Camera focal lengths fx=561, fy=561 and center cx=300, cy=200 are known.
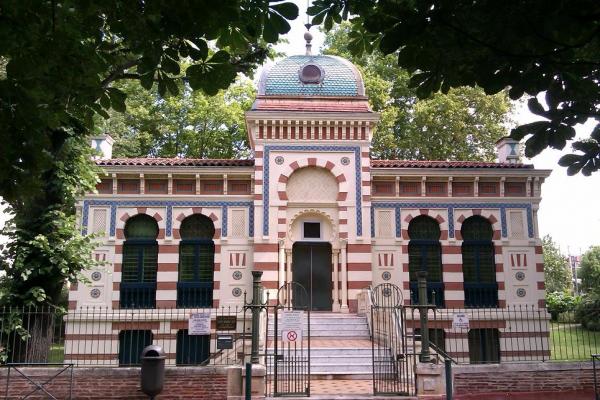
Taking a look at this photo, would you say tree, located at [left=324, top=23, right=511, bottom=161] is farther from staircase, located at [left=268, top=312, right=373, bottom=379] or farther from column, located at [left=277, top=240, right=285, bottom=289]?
staircase, located at [left=268, top=312, right=373, bottom=379]

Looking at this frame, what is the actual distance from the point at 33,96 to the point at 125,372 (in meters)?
9.39

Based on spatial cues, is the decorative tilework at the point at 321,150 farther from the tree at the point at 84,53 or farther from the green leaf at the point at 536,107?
the green leaf at the point at 536,107

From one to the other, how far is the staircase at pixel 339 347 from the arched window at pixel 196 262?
3.47 metres

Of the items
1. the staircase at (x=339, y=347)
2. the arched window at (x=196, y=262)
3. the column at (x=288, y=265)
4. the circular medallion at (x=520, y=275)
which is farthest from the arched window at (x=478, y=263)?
the arched window at (x=196, y=262)

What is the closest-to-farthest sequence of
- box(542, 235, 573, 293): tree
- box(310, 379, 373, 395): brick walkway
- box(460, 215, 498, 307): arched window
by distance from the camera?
1. box(310, 379, 373, 395): brick walkway
2. box(460, 215, 498, 307): arched window
3. box(542, 235, 573, 293): tree

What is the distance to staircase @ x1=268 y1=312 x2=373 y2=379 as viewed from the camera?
15281 mm

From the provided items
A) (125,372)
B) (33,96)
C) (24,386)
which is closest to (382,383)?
(125,372)

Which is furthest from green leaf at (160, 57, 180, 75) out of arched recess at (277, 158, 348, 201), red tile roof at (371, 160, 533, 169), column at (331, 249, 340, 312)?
red tile roof at (371, 160, 533, 169)

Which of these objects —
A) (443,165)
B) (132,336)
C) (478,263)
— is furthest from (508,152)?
(132,336)

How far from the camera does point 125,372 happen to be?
12.7 m

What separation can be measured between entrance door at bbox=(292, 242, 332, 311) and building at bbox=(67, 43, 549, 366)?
0.13 ft

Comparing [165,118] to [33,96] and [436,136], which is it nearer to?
[436,136]

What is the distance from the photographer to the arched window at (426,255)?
867 inches

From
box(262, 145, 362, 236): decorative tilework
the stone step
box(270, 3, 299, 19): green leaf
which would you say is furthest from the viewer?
box(262, 145, 362, 236): decorative tilework
